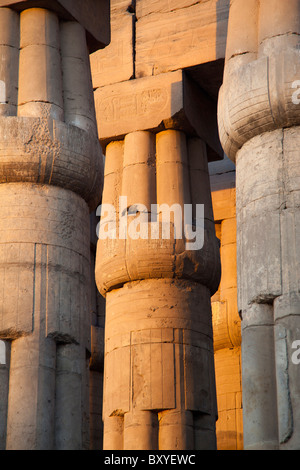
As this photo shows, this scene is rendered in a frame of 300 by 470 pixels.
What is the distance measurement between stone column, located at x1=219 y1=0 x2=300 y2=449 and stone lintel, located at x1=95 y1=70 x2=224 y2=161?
15.0 ft

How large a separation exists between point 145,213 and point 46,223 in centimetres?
336

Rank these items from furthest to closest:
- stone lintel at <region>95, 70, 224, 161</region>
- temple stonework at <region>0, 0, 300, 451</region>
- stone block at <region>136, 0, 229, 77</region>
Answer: stone block at <region>136, 0, 229, 77</region> → stone lintel at <region>95, 70, 224, 161</region> → temple stonework at <region>0, 0, 300, 451</region>

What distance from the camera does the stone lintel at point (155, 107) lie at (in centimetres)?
1565

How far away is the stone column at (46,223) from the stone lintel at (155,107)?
2.96 metres

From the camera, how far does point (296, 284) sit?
31.0 feet

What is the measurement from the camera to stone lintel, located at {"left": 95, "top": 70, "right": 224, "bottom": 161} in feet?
51.3

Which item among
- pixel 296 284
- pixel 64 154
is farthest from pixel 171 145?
pixel 296 284
